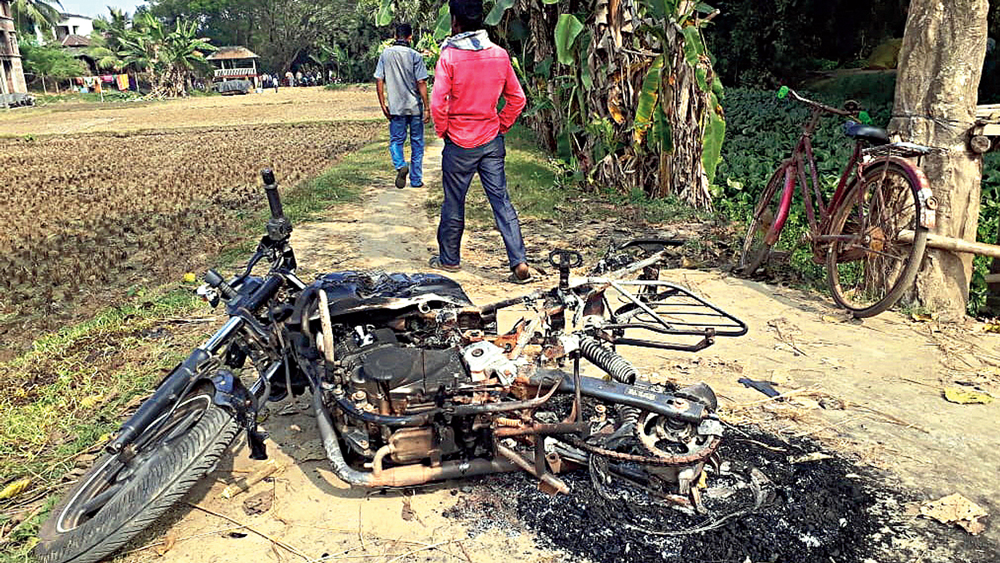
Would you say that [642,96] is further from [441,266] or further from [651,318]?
[651,318]

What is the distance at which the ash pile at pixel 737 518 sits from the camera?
2686mm

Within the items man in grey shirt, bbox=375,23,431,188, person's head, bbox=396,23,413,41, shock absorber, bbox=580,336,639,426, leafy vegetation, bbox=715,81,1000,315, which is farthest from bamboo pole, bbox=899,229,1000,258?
person's head, bbox=396,23,413,41

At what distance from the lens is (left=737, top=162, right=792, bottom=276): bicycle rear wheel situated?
6.10 metres

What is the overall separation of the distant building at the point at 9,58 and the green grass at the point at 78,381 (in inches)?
1857

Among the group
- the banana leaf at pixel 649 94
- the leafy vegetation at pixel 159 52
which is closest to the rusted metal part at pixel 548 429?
the banana leaf at pixel 649 94

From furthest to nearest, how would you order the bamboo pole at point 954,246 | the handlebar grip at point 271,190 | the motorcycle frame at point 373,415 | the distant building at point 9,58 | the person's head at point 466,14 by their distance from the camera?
the distant building at point 9,58 < the person's head at point 466,14 < the bamboo pole at point 954,246 < the handlebar grip at point 271,190 < the motorcycle frame at point 373,415

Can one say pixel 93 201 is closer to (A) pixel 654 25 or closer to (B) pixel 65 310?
(B) pixel 65 310

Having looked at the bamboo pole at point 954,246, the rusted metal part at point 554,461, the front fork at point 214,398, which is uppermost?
the bamboo pole at point 954,246

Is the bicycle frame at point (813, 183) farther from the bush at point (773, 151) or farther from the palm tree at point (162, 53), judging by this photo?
the palm tree at point (162, 53)

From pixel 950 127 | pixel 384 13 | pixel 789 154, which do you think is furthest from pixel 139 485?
pixel 789 154

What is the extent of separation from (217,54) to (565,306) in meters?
60.5

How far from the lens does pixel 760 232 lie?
6.48 meters


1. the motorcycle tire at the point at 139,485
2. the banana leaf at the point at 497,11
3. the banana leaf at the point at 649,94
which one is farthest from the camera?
the banana leaf at the point at 497,11

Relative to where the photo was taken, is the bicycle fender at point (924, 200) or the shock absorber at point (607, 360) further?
the bicycle fender at point (924, 200)
